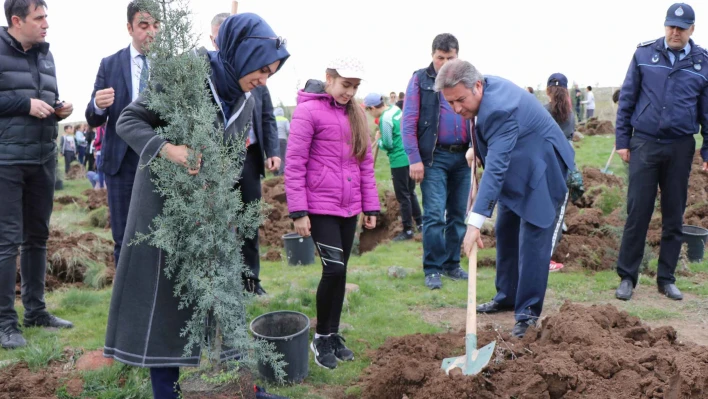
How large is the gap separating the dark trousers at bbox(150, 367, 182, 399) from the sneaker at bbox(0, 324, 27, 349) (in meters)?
2.05

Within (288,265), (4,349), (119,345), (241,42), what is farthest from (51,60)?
(288,265)

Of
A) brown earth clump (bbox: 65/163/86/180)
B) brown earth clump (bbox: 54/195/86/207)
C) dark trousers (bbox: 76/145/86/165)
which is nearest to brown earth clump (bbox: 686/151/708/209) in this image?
brown earth clump (bbox: 54/195/86/207)

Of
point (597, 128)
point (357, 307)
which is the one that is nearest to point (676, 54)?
point (357, 307)

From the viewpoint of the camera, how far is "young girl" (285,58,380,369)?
394 cm

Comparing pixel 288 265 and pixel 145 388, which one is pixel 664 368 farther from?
pixel 288 265

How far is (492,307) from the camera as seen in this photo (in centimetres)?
524

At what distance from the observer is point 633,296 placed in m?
5.74

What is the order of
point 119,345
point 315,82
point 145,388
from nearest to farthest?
point 119,345 < point 145,388 < point 315,82

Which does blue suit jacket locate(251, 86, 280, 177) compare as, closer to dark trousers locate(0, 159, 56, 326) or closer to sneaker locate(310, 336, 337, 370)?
dark trousers locate(0, 159, 56, 326)

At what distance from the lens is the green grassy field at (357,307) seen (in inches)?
151

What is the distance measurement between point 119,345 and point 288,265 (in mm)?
4704

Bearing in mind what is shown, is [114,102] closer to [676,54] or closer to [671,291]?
[676,54]

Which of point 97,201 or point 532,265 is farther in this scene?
point 97,201

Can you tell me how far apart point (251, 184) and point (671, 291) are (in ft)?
13.8
